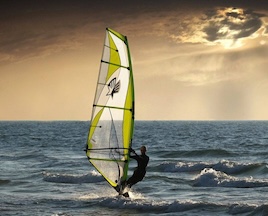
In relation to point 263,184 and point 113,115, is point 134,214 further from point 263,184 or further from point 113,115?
point 263,184

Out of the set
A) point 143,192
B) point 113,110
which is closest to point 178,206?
point 113,110

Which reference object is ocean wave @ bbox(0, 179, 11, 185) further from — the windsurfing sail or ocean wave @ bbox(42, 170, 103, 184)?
the windsurfing sail

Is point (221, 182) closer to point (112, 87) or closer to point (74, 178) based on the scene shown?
point (74, 178)

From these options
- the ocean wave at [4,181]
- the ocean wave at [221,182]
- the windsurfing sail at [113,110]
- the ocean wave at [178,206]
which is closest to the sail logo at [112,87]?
the windsurfing sail at [113,110]

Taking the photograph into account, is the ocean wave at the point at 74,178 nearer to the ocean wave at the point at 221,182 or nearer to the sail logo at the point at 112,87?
the ocean wave at the point at 221,182

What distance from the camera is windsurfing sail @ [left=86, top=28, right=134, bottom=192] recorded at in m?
17.8

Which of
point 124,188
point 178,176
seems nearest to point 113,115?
point 124,188

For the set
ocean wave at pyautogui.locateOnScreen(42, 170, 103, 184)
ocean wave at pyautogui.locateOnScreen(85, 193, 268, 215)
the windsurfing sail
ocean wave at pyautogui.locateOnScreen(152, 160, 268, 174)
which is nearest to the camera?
the windsurfing sail

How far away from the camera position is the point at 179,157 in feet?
155

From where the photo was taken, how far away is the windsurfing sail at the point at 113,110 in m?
17.8

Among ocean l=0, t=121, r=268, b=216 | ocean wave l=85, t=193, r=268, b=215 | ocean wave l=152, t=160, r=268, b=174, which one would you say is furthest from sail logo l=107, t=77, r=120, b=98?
ocean wave l=152, t=160, r=268, b=174

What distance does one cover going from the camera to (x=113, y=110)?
18.0 meters

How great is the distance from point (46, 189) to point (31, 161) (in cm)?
1640

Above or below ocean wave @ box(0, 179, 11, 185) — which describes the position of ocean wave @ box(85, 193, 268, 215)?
above
